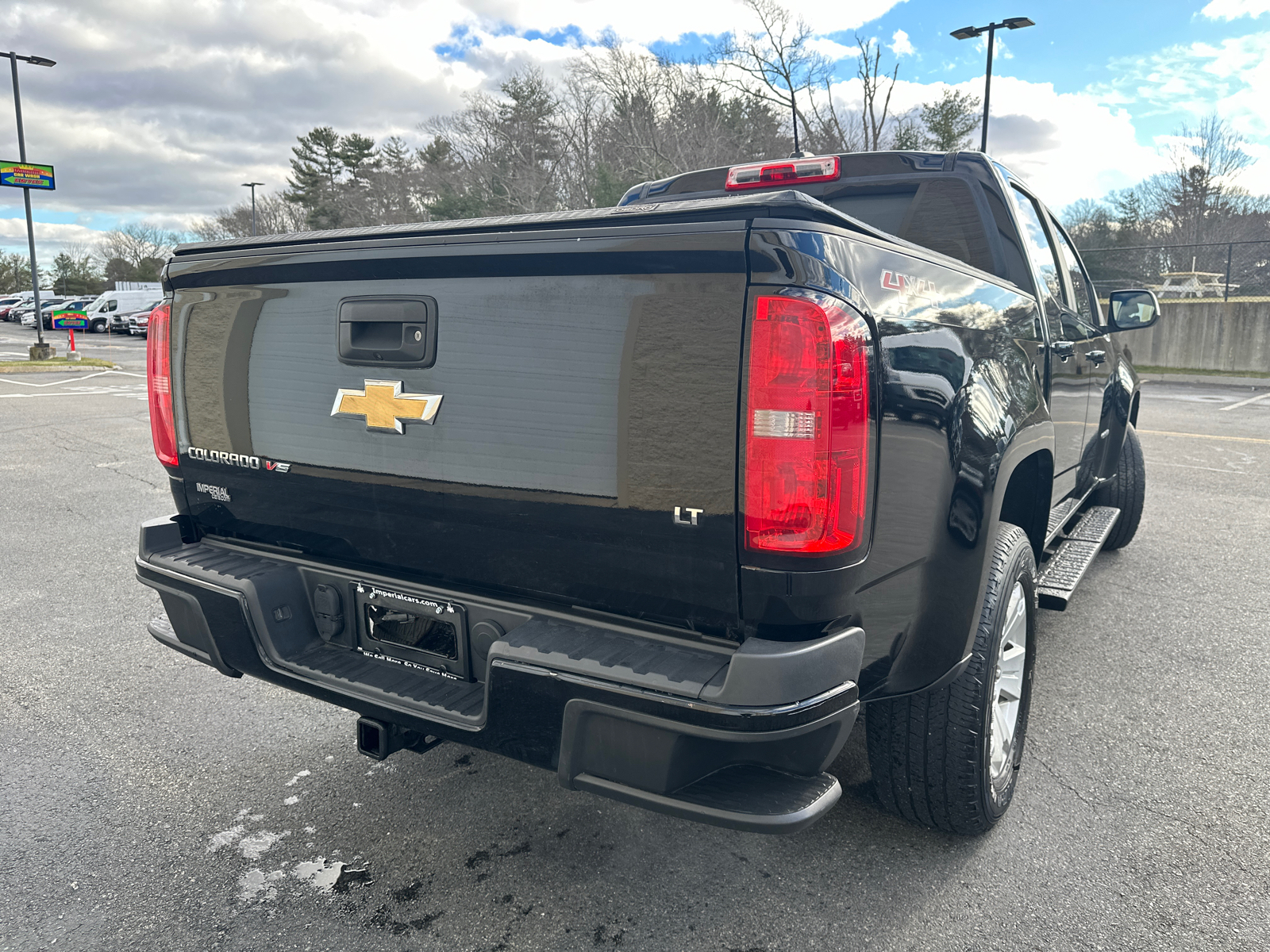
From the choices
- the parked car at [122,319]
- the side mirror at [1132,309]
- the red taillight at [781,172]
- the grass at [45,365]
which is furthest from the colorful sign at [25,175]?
the side mirror at [1132,309]

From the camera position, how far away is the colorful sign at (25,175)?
2239cm

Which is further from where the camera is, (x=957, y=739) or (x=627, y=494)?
(x=957, y=739)

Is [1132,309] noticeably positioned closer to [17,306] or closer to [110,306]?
[110,306]

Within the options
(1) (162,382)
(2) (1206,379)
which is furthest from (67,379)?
(2) (1206,379)

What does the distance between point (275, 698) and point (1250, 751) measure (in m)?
3.57

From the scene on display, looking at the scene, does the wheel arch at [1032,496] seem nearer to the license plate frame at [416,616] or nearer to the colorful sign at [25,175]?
the license plate frame at [416,616]

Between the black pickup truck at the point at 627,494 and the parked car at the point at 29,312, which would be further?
the parked car at the point at 29,312

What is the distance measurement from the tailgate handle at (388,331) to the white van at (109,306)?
47.0m

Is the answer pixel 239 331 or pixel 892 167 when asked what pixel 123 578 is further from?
pixel 892 167

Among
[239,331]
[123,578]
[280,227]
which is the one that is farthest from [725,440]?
[280,227]

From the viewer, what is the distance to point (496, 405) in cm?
201

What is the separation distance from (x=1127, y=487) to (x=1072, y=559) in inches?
73.6

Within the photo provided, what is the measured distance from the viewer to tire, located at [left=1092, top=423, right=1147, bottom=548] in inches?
209

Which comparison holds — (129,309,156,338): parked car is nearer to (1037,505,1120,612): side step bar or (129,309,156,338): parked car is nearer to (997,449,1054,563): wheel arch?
(1037,505,1120,612): side step bar
